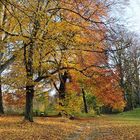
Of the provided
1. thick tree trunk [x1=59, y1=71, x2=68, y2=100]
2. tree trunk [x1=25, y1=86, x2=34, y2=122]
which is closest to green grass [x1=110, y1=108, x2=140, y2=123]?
thick tree trunk [x1=59, y1=71, x2=68, y2=100]

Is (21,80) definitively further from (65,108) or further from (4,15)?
(65,108)

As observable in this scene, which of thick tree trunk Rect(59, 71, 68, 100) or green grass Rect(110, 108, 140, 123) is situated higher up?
thick tree trunk Rect(59, 71, 68, 100)

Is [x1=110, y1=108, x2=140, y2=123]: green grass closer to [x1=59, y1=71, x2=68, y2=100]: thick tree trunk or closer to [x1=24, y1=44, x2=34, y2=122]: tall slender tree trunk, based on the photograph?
[x1=59, y1=71, x2=68, y2=100]: thick tree trunk

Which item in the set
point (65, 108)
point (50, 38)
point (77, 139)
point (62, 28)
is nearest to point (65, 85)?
point (65, 108)

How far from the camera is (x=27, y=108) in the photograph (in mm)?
31562

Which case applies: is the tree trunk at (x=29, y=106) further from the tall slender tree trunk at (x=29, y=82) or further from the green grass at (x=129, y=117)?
the green grass at (x=129, y=117)

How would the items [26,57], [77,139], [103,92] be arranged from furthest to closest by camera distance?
[103,92], [26,57], [77,139]

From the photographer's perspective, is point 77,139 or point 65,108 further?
point 65,108

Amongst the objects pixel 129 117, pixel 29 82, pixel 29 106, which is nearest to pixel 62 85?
pixel 129 117

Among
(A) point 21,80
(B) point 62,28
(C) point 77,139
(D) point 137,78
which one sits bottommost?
(C) point 77,139

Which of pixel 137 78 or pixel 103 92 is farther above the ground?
pixel 137 78

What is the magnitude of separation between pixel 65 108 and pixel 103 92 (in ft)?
38.5

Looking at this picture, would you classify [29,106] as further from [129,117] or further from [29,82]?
[129,117]

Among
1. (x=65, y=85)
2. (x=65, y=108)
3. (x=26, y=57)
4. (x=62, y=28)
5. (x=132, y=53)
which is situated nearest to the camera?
(x=62, y=28)
